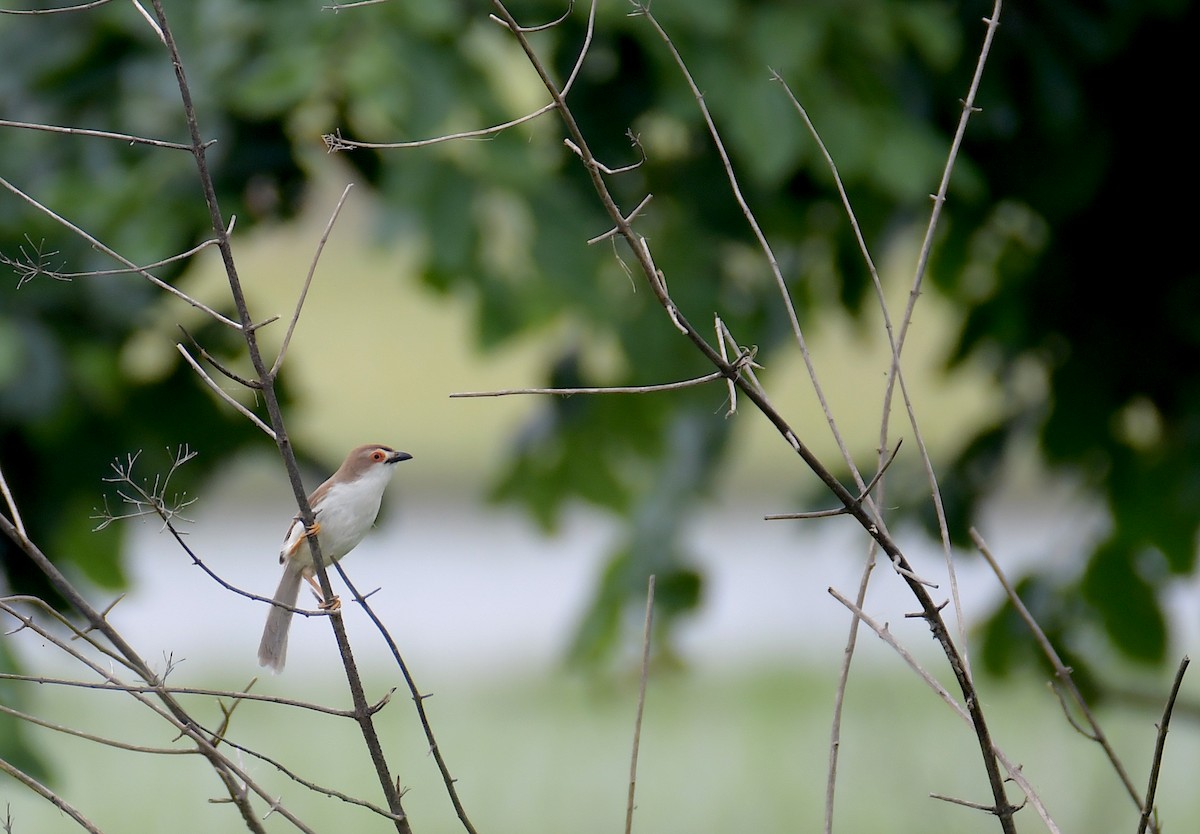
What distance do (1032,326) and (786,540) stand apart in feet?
5.03

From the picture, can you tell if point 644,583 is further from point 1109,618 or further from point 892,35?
point 892,35

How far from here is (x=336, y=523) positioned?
2113 millimetres

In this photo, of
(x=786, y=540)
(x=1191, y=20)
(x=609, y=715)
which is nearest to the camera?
(x=1191, y=20)

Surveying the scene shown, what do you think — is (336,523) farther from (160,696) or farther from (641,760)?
(641,760)

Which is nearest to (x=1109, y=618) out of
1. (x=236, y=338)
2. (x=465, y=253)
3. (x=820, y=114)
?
(x=820, y=114)

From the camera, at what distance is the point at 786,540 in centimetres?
530

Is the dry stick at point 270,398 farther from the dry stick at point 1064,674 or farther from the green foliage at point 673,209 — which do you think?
the green foliage at point 673,209

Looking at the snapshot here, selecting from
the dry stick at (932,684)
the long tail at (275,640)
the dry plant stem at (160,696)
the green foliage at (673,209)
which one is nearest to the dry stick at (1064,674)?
the dry stick at (932,684)

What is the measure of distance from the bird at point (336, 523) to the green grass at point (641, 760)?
8.54ft

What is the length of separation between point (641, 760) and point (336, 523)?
637 centimetres

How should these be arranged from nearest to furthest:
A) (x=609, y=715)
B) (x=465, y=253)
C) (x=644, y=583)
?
(x=465, y=253) < (x=644, y=583) < (x=609, y=715)

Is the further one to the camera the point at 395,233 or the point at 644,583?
the point at 644,583

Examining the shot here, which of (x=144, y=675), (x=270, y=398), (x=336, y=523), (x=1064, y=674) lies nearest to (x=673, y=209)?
(x=336, y=523)

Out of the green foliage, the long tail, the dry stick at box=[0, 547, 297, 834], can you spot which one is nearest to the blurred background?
the green foliage
